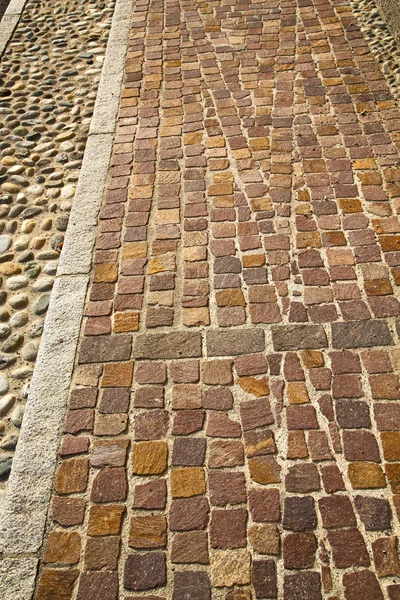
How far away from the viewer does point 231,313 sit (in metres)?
3.85

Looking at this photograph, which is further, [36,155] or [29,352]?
[36,155]

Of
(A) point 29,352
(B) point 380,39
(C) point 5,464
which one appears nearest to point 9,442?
(C) point 5,464

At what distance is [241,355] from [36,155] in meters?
2.89

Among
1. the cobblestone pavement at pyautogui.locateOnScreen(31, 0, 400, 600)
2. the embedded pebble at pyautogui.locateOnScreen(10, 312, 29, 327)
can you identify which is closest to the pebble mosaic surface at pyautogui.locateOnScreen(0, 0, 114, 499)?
the embedded pebble at pyautogui.locateOnScreen(10, 312, 29, 327)

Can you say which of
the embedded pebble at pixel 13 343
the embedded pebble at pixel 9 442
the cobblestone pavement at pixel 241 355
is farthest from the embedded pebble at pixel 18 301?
the embedded pebble at pixel 9 442

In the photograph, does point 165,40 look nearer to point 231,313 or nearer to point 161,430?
point 231,313

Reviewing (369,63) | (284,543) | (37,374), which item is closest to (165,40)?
(369,63)

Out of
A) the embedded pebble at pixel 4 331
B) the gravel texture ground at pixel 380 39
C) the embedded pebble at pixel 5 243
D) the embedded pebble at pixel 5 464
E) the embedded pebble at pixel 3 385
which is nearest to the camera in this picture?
the embedded pebble at pixel 5 464

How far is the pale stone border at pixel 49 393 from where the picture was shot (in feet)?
9.60

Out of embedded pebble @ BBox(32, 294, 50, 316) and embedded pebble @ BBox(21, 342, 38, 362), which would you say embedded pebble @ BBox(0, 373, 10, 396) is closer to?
embedded pebble @ BBox(21, 342, 38, 362)

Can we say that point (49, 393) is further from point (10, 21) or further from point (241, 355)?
point (10, 21)

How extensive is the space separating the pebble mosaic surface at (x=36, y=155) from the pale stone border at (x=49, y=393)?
9cm

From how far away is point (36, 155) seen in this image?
17.3 feet

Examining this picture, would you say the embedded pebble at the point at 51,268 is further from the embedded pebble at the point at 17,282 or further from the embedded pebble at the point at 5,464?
the embedded pebble at the point at 5,464
